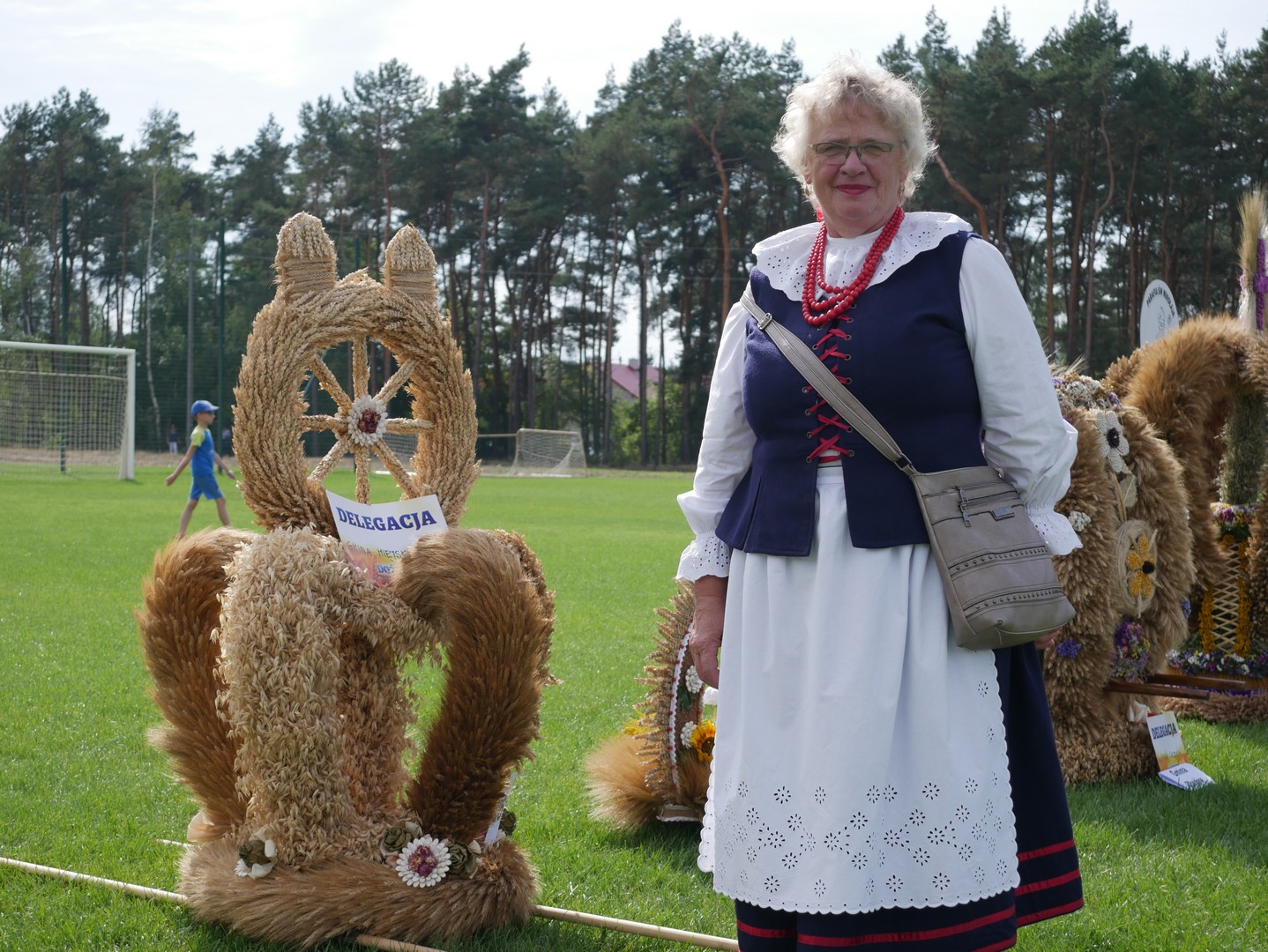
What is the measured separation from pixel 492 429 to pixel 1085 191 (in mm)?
21500

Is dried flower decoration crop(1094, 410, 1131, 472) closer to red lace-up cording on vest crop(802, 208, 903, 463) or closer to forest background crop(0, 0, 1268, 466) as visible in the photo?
red lace-up cording on vest crop(802, 208, 903, 463)

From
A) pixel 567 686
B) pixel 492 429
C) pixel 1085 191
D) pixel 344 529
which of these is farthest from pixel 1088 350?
pixel 344 529

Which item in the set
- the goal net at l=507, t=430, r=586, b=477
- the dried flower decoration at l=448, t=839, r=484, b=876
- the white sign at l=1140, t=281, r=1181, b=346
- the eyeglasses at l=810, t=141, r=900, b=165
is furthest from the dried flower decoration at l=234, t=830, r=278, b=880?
the goal net at l=507, t=430, r=586, b=477

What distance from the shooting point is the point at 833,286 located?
230cm

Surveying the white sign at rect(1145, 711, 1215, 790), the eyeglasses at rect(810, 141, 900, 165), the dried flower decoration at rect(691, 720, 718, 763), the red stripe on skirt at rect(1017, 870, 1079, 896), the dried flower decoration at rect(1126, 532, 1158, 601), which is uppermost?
the eyeglasses at rect(810, 141, 900, 165)

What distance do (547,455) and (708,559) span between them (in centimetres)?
3596

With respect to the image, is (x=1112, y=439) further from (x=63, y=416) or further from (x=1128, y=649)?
(x=63, y=416)

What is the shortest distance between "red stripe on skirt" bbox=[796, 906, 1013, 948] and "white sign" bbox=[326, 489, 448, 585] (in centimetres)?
153

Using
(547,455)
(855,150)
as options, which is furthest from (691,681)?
(547,455)

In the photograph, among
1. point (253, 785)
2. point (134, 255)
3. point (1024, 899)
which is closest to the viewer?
point (1024, 899)

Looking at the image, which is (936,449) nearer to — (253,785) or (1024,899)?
(1024,899)

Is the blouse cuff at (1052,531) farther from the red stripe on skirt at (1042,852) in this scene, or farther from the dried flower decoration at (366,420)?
the dried flower decoration at (366,420)

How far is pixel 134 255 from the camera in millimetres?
41844

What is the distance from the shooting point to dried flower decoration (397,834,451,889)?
3.06 meters
